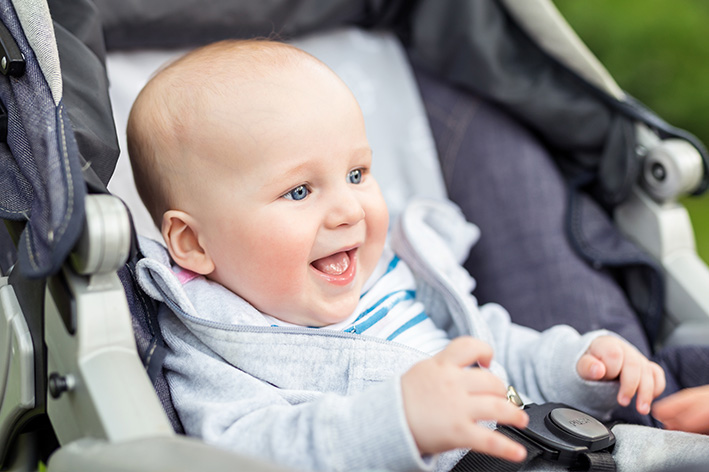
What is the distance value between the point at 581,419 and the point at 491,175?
0.59 m

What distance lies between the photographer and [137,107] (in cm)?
98

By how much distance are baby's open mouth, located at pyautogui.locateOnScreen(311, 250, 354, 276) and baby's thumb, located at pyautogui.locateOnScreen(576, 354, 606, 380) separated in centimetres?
35

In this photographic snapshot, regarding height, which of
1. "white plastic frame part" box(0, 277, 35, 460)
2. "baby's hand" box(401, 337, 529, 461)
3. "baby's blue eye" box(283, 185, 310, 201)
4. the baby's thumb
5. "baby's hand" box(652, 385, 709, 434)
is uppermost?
"baby's blue eye" box(283, 185, 310, 201)

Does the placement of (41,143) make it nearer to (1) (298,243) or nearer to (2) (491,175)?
(1) (298,243)

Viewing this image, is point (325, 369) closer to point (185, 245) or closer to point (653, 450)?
point (185, 245)

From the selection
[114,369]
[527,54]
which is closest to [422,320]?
[114,369]

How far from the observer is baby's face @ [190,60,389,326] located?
35.5 inches

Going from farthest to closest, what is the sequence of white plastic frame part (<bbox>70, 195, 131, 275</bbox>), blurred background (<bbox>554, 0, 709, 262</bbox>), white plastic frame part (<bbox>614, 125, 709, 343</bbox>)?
blurred background (<bbox>554, 0, 709, 262</bbox>) → white plastic frame part (<bbox>614, 125, 709, 343</bbox>) → white plastic frame part (<bbox>70, 195, 131, 275</bbox>)

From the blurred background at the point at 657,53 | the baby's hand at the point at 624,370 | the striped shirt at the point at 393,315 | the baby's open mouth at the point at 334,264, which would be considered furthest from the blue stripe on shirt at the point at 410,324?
the blurred background at the point at 657,53

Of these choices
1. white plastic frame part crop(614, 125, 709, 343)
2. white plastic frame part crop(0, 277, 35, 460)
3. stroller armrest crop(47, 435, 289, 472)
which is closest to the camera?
stroller armrest crop(47, 435, 289, 472)

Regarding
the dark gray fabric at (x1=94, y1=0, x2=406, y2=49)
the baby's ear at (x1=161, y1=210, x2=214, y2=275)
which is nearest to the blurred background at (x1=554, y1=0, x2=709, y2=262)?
the dark gray fabric at (x1=94, y1=0, x2=406, y2=49)

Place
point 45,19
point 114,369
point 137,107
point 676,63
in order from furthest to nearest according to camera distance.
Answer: point 676,63 < point 137,107 < point 45,19 < point 114,369

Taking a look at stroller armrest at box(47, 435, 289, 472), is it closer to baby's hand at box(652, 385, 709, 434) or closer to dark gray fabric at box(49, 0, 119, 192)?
dark gray fabric at box(49, 0, 119, 192)

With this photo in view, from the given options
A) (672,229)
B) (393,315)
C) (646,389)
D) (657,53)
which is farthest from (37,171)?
(657,53)
